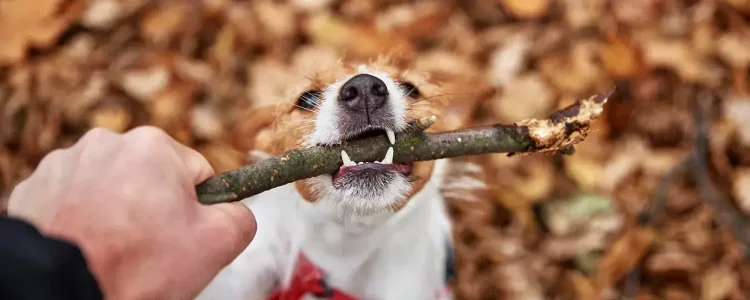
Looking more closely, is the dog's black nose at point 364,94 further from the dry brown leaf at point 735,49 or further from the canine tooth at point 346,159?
the dry brown leaf at point 735,49

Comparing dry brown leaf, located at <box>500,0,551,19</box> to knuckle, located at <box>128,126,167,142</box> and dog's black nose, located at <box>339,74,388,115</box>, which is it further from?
knuckle, located at <box>128,126,167,142</box>

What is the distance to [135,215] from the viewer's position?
820 mm

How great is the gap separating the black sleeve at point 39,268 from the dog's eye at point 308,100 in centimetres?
73

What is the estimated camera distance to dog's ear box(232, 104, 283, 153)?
1622 millimetres

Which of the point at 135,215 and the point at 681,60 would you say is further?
the point at 681,60

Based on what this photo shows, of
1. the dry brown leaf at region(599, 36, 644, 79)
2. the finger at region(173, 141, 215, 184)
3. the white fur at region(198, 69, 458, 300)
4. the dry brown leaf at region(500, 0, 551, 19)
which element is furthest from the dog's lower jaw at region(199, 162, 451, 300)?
the dry brown leaf at region(500, 0, 551, 19)

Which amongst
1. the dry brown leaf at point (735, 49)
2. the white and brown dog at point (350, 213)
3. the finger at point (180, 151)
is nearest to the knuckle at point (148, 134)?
the finger at point (180, 151)

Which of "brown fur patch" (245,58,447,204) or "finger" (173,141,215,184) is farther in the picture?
"brown fur patch" (245,58,447,204)

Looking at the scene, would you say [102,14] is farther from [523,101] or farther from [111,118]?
[523,101]

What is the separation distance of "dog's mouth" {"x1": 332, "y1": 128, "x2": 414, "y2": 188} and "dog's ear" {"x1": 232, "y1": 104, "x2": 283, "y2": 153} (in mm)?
377

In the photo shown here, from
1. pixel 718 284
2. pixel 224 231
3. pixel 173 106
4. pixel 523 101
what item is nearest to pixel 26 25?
pixel 173 106

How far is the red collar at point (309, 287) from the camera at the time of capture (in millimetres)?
1561

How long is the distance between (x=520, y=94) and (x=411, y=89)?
112cm

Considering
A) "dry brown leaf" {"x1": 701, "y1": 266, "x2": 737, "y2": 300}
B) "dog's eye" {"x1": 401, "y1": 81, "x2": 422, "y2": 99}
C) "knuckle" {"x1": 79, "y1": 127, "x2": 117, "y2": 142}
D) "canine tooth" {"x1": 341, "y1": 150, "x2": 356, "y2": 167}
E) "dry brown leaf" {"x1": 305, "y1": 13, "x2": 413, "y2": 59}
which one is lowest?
"knuckle" {"x1": 79, "y1": 127, "x2": 117, "y2": 142}
